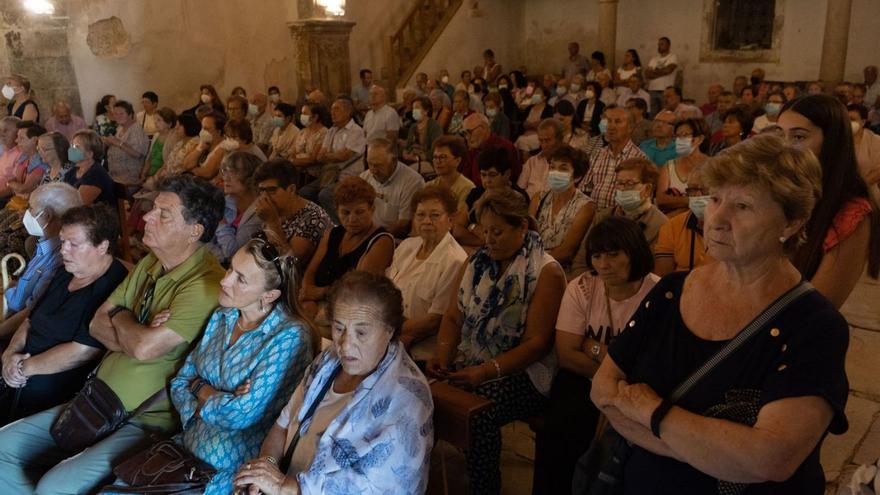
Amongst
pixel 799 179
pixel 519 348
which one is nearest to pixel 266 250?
pixel 519 348

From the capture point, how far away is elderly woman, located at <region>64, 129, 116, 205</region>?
510 cm

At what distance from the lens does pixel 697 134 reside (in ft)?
16.4

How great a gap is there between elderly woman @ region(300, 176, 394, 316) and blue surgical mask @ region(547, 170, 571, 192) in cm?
96

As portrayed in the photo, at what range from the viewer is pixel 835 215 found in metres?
2.02

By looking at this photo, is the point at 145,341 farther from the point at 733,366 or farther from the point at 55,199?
the point at 733,366

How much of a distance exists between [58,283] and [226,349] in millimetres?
1105

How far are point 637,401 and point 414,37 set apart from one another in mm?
12722

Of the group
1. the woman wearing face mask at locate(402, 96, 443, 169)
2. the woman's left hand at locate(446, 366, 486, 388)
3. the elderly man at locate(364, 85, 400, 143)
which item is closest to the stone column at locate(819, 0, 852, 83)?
the woman wearing face mask at locate(402, 96, 443, 169)

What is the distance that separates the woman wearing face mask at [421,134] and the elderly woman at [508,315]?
15.5 feet

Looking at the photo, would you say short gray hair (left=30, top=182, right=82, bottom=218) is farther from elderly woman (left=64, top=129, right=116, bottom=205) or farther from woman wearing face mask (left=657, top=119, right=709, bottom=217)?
woman wearing face mask (left=657, top=119, right=709, bottom=217)

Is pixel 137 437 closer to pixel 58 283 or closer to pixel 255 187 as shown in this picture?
pixel 58 283

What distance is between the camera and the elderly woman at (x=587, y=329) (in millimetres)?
2568

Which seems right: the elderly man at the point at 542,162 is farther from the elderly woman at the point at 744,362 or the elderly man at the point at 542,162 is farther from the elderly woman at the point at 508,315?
the elderly woman at the point at 744,362

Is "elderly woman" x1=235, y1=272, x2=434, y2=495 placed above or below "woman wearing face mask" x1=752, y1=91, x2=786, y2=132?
below
